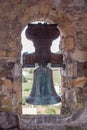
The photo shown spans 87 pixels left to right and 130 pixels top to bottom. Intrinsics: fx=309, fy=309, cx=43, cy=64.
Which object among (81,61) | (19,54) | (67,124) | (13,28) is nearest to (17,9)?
(13,28)

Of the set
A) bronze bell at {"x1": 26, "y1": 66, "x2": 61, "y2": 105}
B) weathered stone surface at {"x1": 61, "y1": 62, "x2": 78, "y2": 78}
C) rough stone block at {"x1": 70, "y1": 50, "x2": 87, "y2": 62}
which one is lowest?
bronze bell at {"x1": 26, "y1": 66, "x2": 61, "y2": 105}

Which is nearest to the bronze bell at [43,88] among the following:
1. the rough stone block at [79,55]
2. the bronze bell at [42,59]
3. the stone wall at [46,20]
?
the bronze bell at [42,59]

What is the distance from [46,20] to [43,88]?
635mm

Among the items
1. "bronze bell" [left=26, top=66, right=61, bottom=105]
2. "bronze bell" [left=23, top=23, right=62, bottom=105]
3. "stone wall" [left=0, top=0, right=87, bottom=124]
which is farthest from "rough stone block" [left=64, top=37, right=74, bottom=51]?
"bronze bell" [left=26, top=66, right=61, bottom=105]

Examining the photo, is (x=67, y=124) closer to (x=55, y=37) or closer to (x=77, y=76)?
(x=77, y=76)

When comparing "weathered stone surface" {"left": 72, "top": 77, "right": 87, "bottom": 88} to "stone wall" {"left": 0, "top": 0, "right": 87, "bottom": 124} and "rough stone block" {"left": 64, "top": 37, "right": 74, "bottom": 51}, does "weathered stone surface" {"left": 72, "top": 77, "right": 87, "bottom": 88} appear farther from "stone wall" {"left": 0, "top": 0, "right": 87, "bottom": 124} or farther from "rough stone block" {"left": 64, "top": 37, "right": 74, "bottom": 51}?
"rough stone block" {"left": 64, "top": 37, "right": 74, "bottom": 51}

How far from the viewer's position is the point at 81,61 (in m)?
2.88

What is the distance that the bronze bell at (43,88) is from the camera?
2766 mm

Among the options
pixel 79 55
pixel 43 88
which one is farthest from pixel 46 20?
pixel 43 88

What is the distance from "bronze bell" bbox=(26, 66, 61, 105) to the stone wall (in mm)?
154

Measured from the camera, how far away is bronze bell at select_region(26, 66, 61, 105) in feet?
9.07

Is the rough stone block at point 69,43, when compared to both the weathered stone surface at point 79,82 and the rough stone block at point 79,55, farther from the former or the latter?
the weathered stone surface at point 79,82

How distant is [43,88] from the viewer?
2.79 m

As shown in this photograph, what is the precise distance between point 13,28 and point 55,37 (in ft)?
1.28
